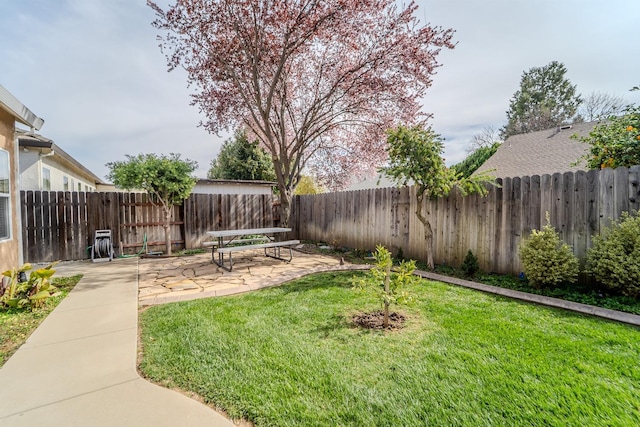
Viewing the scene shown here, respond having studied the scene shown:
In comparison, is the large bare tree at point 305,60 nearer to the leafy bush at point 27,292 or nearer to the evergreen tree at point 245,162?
the leafy bush at point 27,292

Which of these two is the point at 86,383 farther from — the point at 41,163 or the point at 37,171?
the point at 41,163

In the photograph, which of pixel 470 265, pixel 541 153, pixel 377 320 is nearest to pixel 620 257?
pixel 470 265

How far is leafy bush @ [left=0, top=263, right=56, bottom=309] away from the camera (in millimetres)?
3463

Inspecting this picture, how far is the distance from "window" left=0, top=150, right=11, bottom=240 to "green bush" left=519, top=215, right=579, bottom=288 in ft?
26.4

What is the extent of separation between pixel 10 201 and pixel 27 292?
195cm

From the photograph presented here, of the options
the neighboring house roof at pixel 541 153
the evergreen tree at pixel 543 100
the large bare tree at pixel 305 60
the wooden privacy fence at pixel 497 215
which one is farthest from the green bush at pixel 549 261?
the evergreen tree at pixel 543 100

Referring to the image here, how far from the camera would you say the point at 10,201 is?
4.47 meters

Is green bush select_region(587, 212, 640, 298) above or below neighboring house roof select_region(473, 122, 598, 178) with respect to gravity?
below

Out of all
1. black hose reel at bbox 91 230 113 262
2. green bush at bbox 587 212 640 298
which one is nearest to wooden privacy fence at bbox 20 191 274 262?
black hose reel at bbox 91 230 113 262

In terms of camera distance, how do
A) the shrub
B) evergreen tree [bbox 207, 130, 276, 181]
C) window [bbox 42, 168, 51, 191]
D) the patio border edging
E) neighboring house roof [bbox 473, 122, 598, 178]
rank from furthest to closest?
evergreen tree [bbox 207, 130, 276, 181] → neighboring house roof [bbox 473, 122, 598, 178] → window [bbox 42, 168, 51, 191] → the shrub → the patio border edging

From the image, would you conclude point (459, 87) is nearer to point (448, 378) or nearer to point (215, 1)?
point (215, 1)

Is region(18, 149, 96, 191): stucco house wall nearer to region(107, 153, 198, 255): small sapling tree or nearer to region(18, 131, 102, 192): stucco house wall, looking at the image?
→ region(18, 131, 102, 192): stucco house wall

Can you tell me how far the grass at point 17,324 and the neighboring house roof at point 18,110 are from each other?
111 inches

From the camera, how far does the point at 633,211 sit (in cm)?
364
